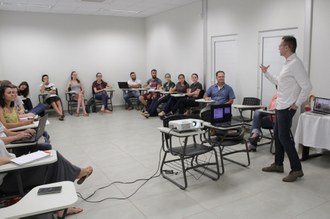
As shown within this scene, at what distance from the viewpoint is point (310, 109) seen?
4.64 m

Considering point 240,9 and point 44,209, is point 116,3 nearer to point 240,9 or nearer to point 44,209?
point 240,9

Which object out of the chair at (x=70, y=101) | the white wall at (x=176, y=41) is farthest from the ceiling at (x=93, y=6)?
the chair at (x=70, y=101)

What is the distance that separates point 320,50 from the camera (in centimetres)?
480

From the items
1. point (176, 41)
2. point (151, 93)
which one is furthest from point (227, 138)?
point (176, 41)

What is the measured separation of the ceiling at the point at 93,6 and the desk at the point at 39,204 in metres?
6.33

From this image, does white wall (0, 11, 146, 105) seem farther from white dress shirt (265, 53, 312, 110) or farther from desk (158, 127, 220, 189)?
white dress shirt (265, 53, 312, 110)

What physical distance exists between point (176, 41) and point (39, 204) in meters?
7.51

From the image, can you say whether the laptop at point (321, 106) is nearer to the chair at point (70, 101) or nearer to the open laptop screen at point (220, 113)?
the open laptop screen at point (220, 113)

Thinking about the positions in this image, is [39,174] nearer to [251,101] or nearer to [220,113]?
[220,113]

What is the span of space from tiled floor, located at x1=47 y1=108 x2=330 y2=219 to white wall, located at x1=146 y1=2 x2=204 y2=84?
351 centimetres

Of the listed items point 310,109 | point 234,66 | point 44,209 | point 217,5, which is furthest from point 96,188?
point 217,5

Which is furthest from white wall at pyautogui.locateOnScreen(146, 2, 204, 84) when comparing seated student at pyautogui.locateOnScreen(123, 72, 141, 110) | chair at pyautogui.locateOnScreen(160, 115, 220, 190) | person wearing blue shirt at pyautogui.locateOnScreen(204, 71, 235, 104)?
chair at pyautogui.locateOnScreen(160, 115, 220, 190)

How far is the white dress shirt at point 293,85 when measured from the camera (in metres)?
3.36

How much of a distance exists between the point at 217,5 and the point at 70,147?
4.63 meters
